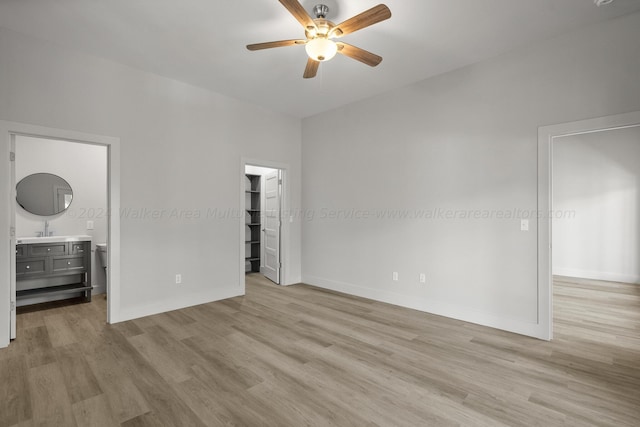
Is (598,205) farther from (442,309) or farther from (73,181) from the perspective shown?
(73,181)

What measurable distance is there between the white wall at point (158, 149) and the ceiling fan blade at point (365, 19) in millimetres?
2631

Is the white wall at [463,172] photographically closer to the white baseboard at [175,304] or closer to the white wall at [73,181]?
the white baseboard at [175,304]

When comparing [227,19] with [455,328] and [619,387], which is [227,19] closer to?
[455,328]

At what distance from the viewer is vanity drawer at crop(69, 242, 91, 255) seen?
4.31 m

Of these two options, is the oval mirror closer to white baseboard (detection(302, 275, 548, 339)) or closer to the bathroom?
the bathroom

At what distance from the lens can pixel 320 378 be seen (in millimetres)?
2381

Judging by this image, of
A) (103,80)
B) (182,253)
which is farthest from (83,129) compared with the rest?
(182,253)

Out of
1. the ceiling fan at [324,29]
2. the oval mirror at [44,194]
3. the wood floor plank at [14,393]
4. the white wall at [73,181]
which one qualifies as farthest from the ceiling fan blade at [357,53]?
the oval mirror at [44,194]

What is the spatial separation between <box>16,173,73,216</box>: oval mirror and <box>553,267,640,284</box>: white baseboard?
882 centimetres

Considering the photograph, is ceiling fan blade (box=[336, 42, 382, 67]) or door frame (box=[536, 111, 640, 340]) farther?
door frame (box=[536, 111, 640, 340])

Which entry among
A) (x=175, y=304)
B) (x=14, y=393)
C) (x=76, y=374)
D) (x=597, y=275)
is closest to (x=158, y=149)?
(x=175, y=304)

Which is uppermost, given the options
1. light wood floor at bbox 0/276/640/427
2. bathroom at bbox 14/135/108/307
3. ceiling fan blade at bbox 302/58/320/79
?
ceiling fan blade at bbox 302/58/320/79

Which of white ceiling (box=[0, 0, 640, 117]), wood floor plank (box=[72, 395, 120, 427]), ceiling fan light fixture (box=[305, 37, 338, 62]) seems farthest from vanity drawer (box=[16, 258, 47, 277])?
ceiling fan light fixture (box=[305, 37, 338, 62])

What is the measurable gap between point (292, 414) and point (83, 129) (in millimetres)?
3560
